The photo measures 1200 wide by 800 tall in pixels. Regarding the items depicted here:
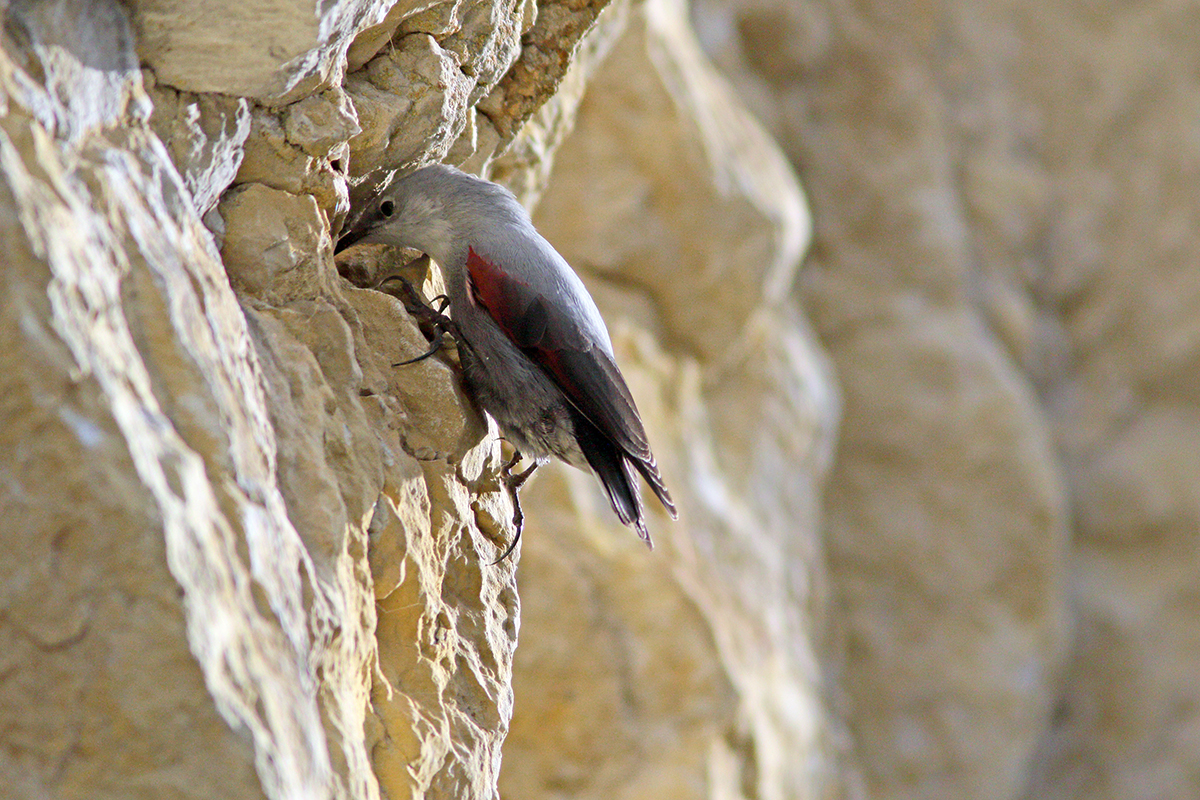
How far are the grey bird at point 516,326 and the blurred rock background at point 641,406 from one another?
12cm

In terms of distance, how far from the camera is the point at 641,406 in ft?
16.9

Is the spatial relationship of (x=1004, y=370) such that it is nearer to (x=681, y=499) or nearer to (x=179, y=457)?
(x=681, y=499)

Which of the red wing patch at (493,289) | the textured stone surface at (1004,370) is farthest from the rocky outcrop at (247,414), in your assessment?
the textured stone surface at (1004,370)

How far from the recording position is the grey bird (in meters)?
2.55

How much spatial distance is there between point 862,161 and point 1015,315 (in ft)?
4.86

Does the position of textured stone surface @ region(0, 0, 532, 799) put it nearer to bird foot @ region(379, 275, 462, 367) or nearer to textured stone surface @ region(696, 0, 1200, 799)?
bird foot @ region(379, 275, 462, 367)

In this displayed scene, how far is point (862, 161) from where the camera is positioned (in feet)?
25.3

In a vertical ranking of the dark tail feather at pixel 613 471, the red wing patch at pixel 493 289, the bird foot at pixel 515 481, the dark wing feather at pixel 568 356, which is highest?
the red wing patch at pixel 493 289

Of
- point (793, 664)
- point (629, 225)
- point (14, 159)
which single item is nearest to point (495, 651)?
point (14, 159)

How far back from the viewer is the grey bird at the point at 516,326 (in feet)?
8.38

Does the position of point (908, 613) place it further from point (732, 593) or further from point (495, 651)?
point (495, 651)

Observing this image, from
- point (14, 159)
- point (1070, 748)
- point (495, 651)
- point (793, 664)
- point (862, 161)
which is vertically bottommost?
point (1070, 748)

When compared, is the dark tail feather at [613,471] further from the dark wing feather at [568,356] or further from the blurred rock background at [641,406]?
the blurred rock background at [641,406]

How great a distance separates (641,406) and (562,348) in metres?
2.60
